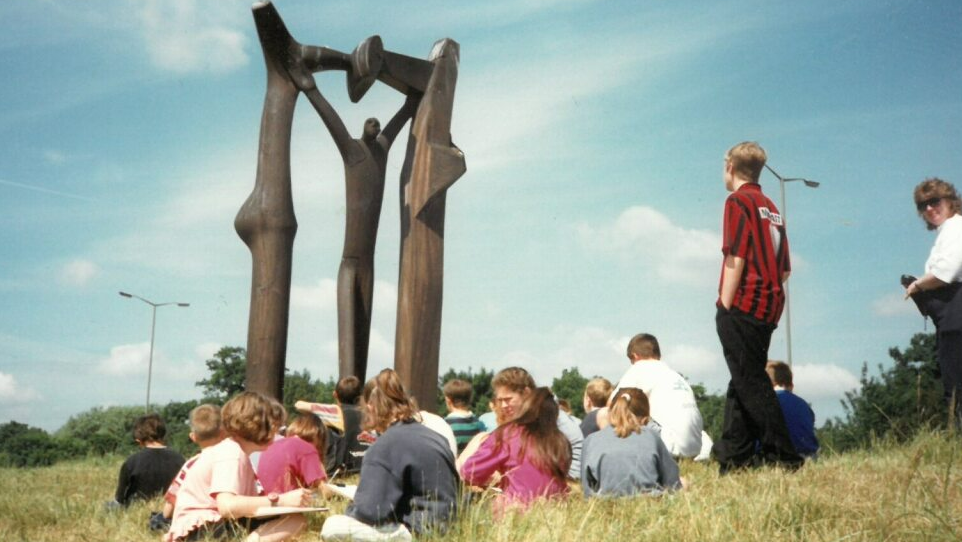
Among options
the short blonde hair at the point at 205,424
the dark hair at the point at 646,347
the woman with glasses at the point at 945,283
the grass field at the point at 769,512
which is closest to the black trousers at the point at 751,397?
the grass field at the point at 769,512

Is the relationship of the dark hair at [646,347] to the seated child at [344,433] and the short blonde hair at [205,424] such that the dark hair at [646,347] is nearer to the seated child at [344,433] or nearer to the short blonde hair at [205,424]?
the seated child at [344,433]

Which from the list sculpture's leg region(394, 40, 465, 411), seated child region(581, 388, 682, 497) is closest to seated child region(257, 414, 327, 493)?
seated child region(581, 388, 682, 497)

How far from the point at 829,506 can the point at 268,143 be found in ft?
19.7

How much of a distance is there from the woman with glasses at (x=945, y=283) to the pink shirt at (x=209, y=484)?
465 cm

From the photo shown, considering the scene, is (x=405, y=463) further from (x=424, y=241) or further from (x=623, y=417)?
(x=424, y=241)

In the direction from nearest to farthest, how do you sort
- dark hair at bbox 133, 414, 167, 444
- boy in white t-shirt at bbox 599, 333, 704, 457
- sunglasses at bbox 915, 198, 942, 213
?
sunglasses at bbox 915, 198, 942, 213 < boy in white t-shirt at bbox 599, 333, 704, 457 < dark hair at bbox 133, 414, 167, 444

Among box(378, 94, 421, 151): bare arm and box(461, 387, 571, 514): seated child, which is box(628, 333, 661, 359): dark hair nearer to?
box(461, 387, 571, 514): seated child

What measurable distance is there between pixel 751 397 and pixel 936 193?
90.6 inches

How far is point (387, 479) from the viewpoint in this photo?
16.4ft

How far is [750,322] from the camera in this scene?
6.17m

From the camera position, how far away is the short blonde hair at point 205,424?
6609mm

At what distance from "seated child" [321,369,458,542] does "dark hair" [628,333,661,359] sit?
3.38 metres

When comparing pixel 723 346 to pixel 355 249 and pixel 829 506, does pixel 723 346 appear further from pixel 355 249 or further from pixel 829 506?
pixel 355 249

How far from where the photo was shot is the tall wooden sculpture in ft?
29.0
